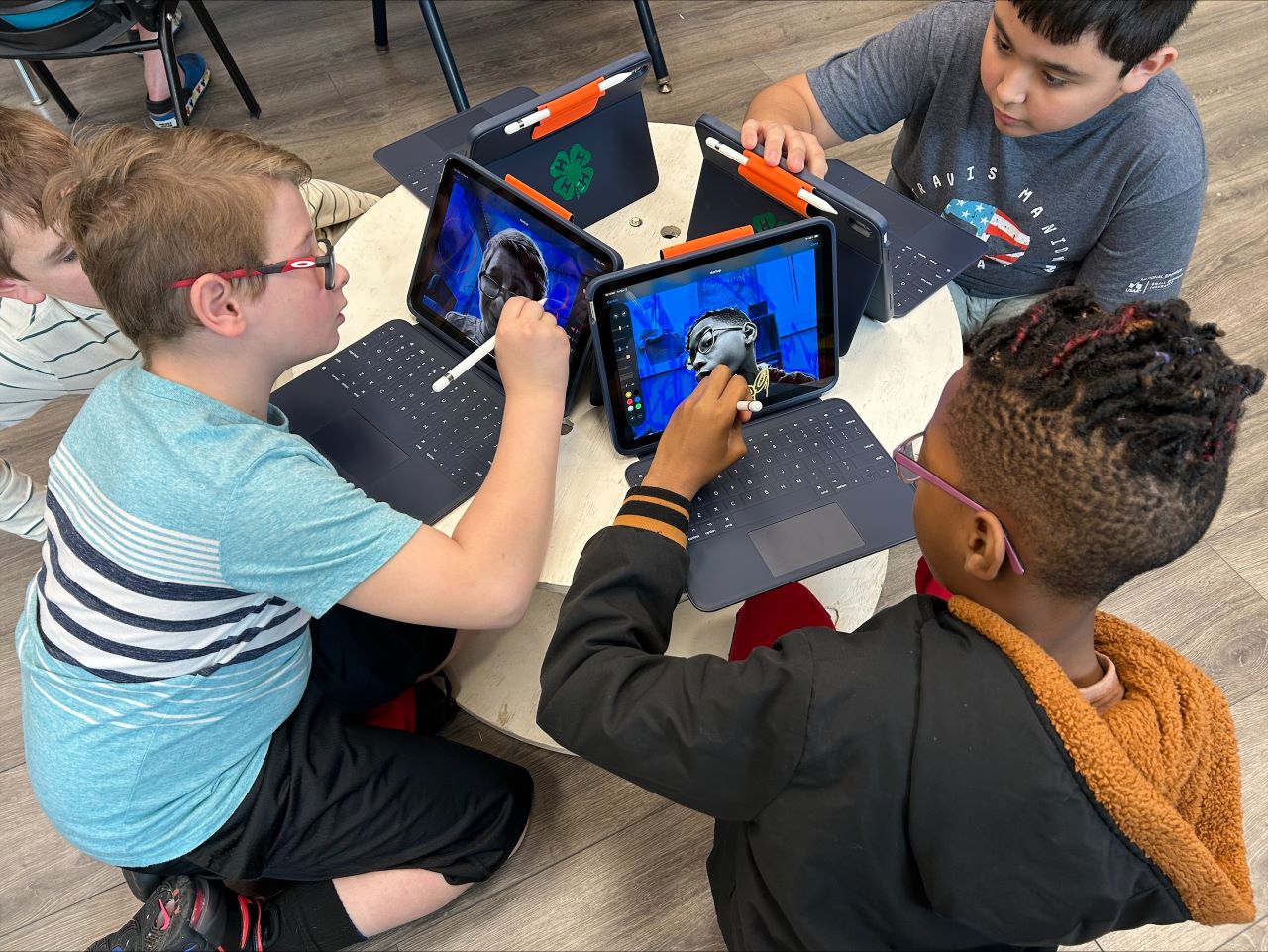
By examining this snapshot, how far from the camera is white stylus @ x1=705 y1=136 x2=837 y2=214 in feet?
3.11

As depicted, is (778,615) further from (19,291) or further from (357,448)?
(19,291)

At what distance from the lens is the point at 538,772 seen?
1396 millimetres

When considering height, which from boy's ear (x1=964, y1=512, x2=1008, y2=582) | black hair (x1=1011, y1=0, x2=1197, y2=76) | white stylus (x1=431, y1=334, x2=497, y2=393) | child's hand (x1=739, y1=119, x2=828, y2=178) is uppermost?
black hair (x1=1011, y1=0, x2=1197, y2=76)

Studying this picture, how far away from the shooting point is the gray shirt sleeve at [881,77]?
1281 mm

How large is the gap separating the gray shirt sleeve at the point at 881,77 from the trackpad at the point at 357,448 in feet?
2.71

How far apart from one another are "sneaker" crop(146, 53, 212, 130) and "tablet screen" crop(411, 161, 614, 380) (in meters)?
1.58

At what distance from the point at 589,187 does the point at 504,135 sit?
0.16 m

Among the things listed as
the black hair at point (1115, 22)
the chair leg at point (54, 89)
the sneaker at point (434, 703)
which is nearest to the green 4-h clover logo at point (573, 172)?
the black hair at point (1115, 22)

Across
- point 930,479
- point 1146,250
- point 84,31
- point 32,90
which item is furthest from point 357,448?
point 32,90

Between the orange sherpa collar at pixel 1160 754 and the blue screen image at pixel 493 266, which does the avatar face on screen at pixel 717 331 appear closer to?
the blue screen image at pixel 493 266

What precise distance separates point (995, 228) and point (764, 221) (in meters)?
0.47

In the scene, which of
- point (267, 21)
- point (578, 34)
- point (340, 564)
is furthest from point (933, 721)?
point (267, 21)

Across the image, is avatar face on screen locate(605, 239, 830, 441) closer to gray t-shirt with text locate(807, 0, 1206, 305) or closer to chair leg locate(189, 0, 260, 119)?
gray t-shirt with text locate(807, 0, 1206, 305)

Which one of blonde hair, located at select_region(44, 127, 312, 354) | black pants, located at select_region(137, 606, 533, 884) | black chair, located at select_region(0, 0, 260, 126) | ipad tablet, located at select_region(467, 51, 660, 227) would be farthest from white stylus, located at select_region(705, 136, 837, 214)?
black chair, located at select_region(0, 0, 260, 126)
